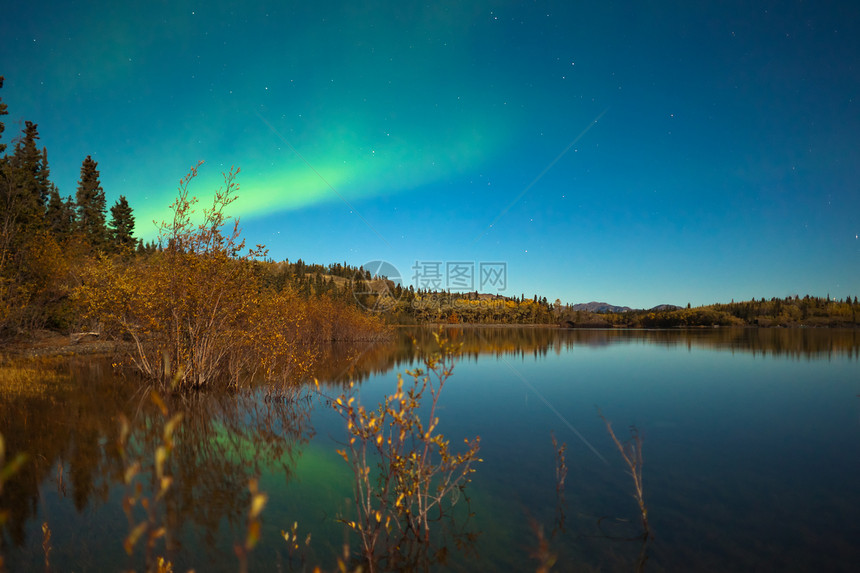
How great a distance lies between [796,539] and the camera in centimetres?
797

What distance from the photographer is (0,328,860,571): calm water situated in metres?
7.24

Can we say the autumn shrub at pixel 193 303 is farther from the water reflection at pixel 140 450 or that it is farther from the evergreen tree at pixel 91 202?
the evergreen tree at pixel 91 202

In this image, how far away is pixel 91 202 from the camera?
198 ft

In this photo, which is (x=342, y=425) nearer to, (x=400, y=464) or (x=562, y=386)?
(x=400, y=464)

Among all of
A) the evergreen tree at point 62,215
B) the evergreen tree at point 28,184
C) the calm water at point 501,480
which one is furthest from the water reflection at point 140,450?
the evergreen tree at point 62,215

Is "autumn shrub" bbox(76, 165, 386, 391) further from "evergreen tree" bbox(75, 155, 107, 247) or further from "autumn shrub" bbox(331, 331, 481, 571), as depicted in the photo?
"evergreen tree" bbox(75, 155, 107, 247)

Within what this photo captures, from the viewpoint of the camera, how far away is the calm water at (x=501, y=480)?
724 cm

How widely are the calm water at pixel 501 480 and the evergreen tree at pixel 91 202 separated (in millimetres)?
47470

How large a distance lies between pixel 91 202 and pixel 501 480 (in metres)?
70.7

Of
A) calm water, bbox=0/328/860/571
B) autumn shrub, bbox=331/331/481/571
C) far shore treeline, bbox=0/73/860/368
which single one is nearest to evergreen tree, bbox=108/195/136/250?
far shore treeline, bbox=0/73/860/368

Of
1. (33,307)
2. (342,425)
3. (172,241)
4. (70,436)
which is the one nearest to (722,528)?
(342,425)

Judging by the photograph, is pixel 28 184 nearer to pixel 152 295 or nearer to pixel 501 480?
pixel 152 295

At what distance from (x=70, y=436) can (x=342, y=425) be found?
290 inches

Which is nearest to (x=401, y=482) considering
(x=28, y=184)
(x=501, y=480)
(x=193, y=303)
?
(x=501, y=480)
